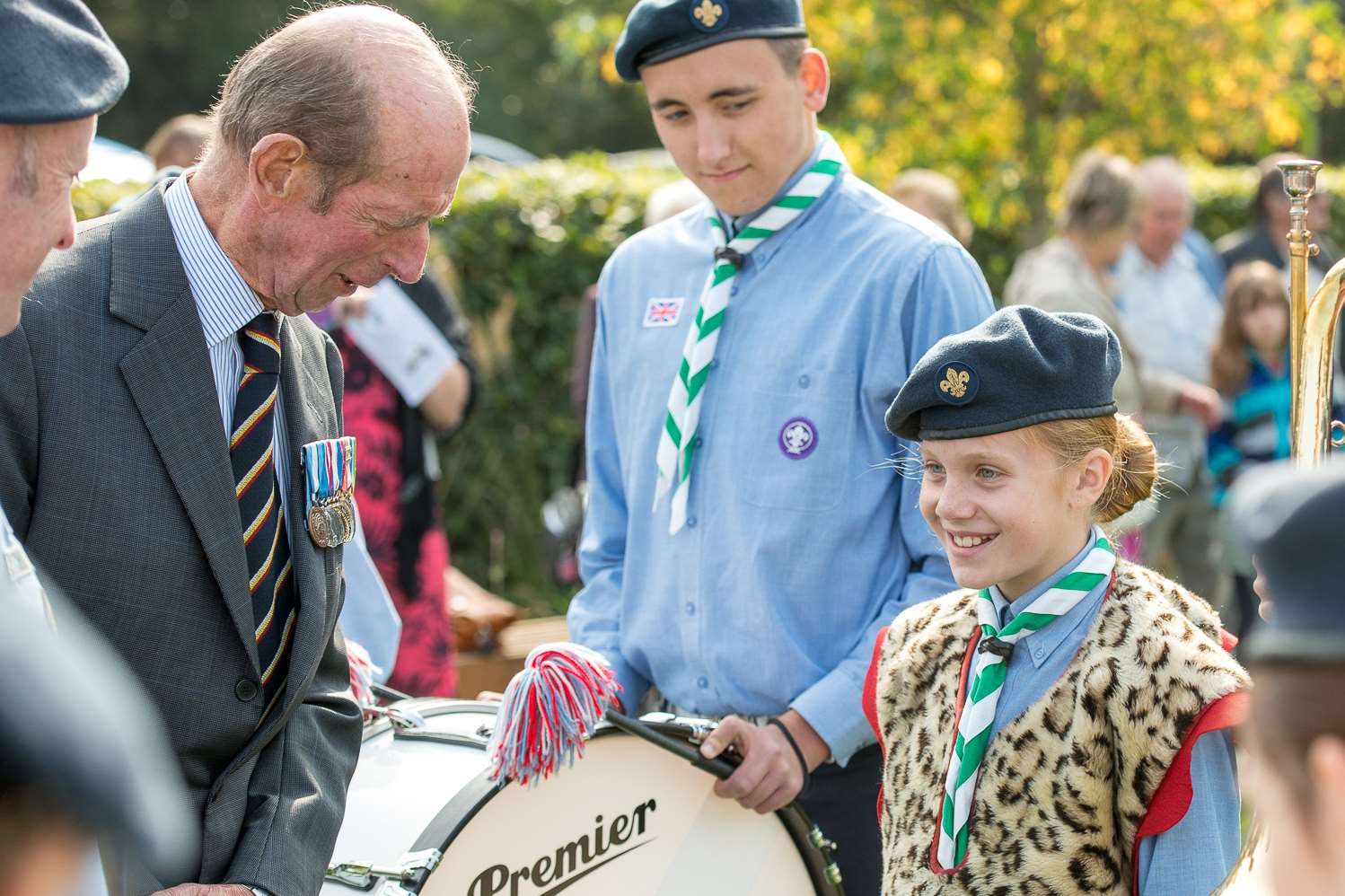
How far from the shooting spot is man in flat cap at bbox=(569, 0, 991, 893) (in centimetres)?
288

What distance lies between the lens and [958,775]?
2.32m

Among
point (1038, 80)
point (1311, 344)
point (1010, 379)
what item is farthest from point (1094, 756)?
point (1038, 80)

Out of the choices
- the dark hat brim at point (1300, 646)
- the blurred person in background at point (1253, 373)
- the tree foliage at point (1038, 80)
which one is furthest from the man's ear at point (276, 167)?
the tree foliage at point (1038, 80)

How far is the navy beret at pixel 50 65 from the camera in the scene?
5.00 ft

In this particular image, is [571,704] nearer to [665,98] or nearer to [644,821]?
[644,821]

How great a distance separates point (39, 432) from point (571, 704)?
98cm

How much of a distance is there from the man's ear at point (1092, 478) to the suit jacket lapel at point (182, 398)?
125cm

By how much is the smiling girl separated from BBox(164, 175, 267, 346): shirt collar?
1002 mm

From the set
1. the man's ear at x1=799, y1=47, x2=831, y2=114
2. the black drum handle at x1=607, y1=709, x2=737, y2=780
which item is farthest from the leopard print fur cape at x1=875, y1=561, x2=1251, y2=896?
the man's ear at x1=799, y1=47, x2=831, y2=114

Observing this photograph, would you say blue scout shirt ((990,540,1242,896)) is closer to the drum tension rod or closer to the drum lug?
the drum lug

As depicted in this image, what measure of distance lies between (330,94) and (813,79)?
1.22 m

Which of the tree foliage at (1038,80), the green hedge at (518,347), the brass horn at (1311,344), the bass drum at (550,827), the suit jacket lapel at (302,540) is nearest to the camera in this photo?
the suit jacket lapel at (302,540)

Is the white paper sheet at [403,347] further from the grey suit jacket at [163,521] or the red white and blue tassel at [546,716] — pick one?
the grey suit jacket at [163,521]

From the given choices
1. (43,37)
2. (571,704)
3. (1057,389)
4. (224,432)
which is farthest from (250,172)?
(1057,389)
